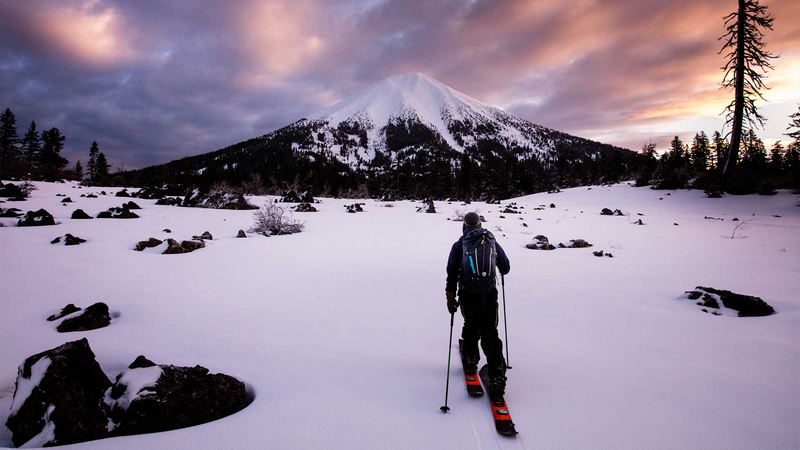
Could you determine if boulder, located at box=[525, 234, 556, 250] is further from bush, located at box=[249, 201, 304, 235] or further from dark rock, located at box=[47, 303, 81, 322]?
dark rock, located at box=[47, 303, 81, 322]

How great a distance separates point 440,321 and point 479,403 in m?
1.64

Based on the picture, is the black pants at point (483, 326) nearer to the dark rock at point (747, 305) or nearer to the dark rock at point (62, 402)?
the dark rock at point (62, 402)

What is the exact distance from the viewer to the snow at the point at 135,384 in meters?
2.16

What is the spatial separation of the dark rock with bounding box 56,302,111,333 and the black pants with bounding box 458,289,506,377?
14.2 ft

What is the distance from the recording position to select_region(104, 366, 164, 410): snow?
2158mm

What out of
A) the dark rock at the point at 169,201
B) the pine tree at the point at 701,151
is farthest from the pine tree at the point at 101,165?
the pine tree at the point at 701,151

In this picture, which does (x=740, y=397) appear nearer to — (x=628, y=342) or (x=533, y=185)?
(x=628, y=342)

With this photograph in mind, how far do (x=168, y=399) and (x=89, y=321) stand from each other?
236cm

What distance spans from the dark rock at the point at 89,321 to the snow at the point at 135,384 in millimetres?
1925

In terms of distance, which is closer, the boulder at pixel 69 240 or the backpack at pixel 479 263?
the backpack at pixel 479 263

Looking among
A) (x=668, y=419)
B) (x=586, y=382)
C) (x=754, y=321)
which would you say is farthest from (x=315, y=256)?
(x=754, y=321)

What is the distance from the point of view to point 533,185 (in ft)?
166

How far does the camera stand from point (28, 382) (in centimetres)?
204

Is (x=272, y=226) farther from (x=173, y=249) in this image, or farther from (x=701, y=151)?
(x=701, y=151)
